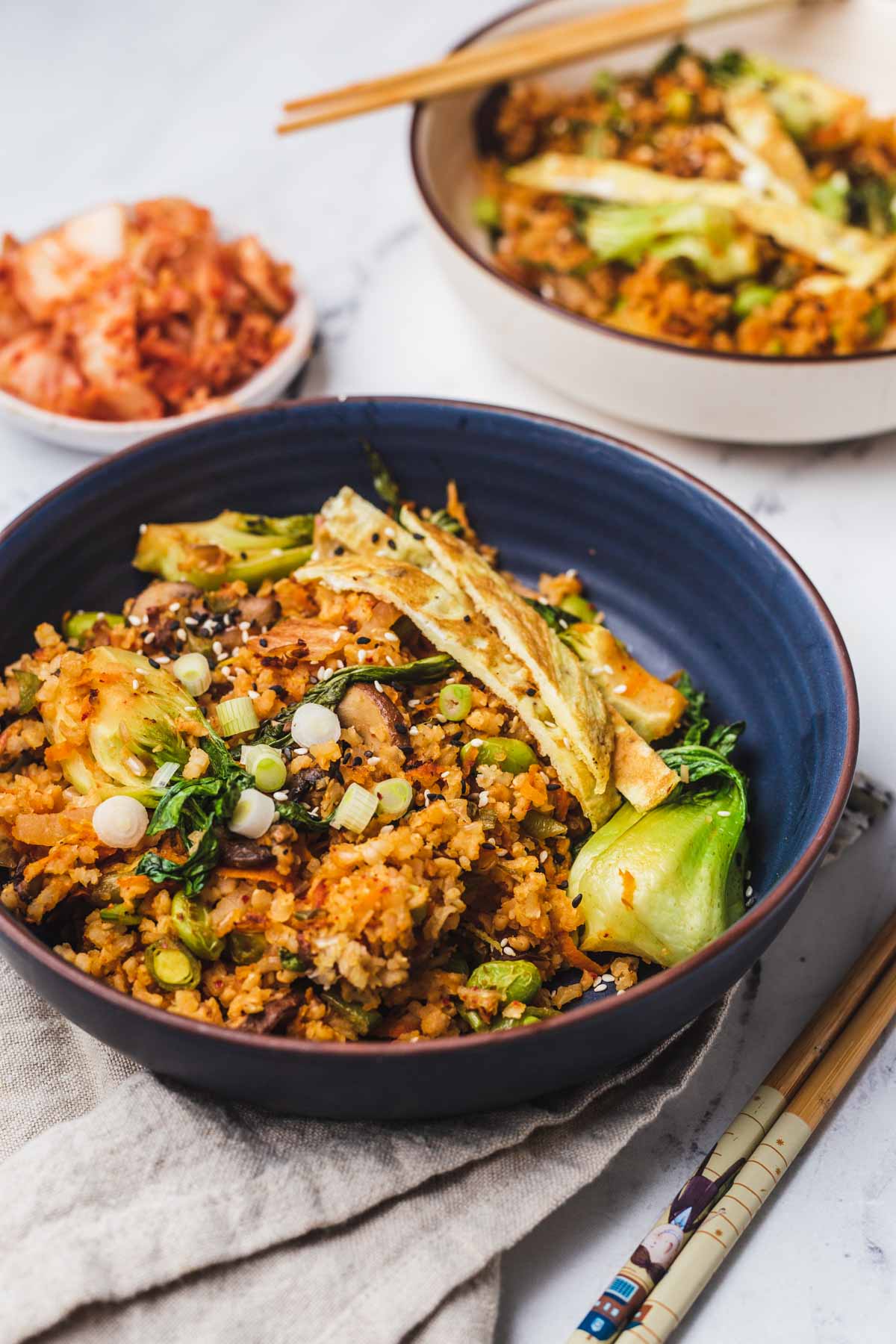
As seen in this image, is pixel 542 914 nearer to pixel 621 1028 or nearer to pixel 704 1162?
pixel 621 1028

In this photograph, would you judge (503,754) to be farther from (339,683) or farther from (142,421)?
(142,421)

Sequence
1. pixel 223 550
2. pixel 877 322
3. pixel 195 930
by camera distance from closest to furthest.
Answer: pixel 195 930 < pixel 223 550 < pixel 877 322

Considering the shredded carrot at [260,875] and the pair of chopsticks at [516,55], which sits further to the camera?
the pair of chopsticks at [516,55]

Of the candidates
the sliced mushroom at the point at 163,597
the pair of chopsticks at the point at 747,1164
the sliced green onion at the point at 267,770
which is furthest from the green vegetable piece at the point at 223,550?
the pair of chopsticks at the point at 747,1164

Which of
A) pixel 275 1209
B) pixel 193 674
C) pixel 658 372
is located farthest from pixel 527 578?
pixel 275 1209

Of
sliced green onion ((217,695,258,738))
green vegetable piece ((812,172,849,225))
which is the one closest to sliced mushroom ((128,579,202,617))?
sliced green onion ((217,695,258,738))

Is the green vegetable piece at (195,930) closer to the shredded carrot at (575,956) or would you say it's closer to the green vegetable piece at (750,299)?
the shredded carrot at (575,956)
